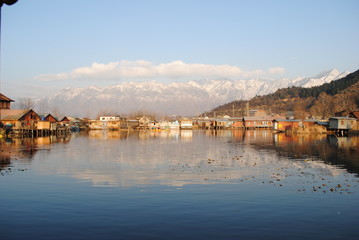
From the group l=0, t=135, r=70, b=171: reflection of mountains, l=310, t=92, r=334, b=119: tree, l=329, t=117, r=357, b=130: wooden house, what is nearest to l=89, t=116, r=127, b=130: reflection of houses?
l=310, t=92, r=334, b=119: tree

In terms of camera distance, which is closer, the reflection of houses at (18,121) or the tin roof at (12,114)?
the reflection of houses at (18,121)

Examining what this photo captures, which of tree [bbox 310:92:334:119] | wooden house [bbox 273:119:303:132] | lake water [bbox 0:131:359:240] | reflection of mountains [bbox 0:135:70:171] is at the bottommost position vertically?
lake water [bbox 0:131:359:240]

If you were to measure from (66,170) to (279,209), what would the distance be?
19.0 metres

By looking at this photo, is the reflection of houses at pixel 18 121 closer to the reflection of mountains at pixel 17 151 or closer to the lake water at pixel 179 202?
the reflection of mountains at pixel 17 151

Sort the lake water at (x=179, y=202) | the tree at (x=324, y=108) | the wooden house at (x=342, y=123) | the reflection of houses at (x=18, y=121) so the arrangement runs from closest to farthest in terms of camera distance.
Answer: the lake water at (x=179, y=202)
the reflection of houses at (x=18, y=121)
the wooden house at (x=342, y=123)
the tree at (x=324, y=108)

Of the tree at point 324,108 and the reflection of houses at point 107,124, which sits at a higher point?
the tree at point 324,108

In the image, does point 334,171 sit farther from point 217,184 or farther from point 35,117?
point 35,117

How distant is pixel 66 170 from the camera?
30.0 m

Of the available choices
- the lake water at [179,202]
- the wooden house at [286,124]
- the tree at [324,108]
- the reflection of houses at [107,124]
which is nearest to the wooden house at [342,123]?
the wooden house at [286,124]

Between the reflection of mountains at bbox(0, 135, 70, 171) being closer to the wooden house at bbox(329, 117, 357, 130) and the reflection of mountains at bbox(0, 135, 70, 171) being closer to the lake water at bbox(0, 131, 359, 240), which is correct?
the lake water at bbox(0, 131, 359, 240)

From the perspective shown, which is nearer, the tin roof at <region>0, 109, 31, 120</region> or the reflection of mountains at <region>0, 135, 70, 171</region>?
the reflection of mountains at <region>0, 135, 70, 171</region>

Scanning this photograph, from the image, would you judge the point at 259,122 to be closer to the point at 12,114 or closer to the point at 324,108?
the point at 324,108

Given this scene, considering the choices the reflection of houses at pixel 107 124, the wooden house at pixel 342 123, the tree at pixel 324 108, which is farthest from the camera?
the reflection of houses at pixel 107 124

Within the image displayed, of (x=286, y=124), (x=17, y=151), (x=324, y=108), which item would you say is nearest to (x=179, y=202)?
(x=17, y=151)
